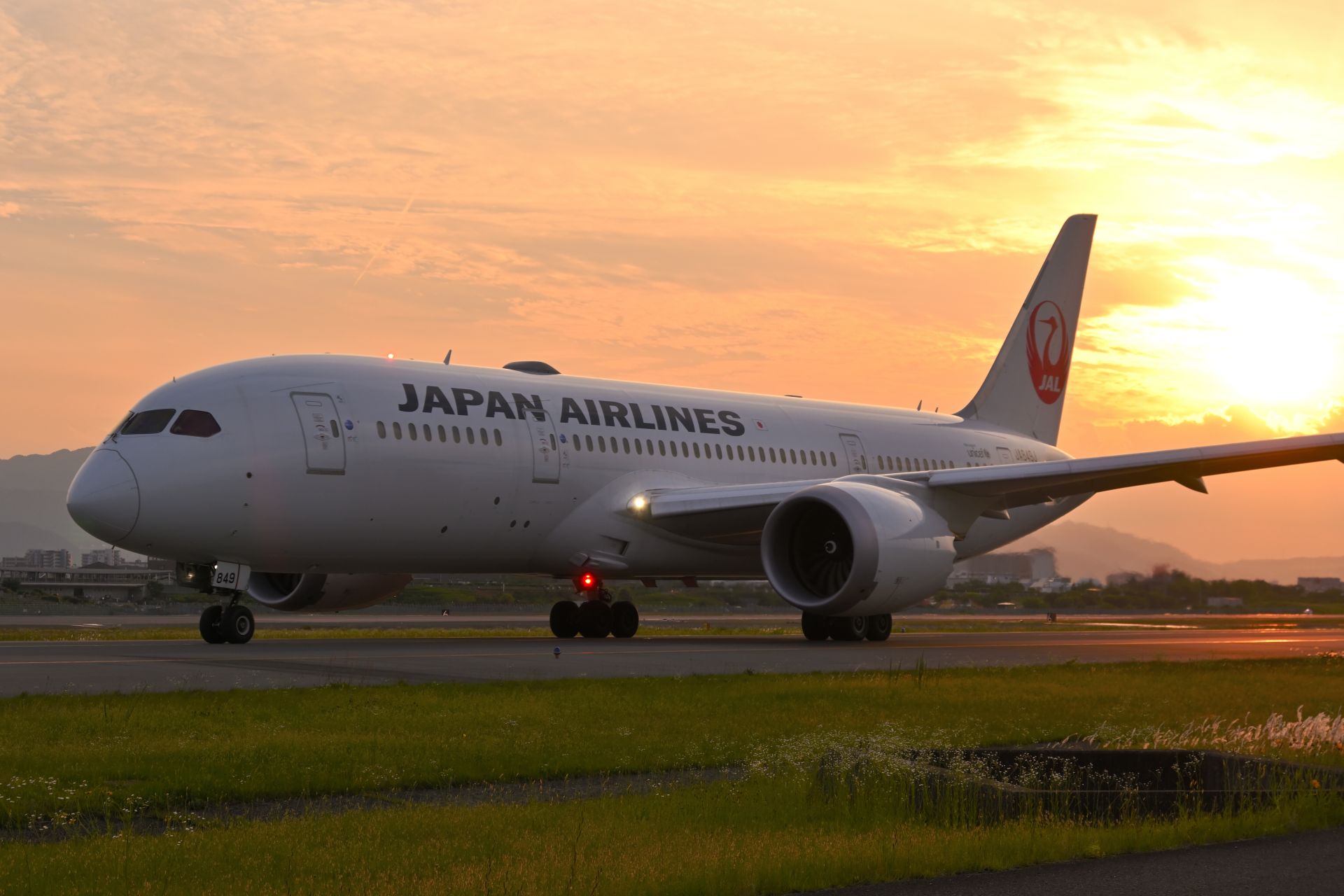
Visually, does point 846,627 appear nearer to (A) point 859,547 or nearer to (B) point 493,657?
(A) point 859,547

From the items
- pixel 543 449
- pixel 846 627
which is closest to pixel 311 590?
pixel 543 449

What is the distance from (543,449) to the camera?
24.2 metres

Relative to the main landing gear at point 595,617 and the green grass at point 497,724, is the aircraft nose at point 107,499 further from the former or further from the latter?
the main landing gear at point 595,617

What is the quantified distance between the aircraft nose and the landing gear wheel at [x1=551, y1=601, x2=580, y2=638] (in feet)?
28.6

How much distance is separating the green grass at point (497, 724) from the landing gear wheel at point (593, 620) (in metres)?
10.6

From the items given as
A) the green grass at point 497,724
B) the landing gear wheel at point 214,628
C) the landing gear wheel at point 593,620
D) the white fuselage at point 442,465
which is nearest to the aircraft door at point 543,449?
the white fuselage at point 442,465

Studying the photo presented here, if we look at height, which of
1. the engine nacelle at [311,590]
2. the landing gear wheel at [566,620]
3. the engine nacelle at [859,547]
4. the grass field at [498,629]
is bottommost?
the grass field at [498,629]

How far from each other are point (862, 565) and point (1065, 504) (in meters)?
12.2

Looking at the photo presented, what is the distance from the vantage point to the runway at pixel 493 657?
14523 millimetres

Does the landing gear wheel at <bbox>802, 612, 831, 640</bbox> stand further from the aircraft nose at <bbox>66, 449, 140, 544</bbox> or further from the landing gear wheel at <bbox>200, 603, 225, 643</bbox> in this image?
the aircraft nose at <bbox>66, 449, 140, 544</bbox>

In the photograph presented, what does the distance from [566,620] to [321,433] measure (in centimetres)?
700

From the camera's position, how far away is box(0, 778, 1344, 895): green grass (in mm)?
6312

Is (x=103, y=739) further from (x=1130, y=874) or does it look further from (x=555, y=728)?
(x=1130, y=874)

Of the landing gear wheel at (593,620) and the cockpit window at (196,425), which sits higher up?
the cockpit window at (196,425)
